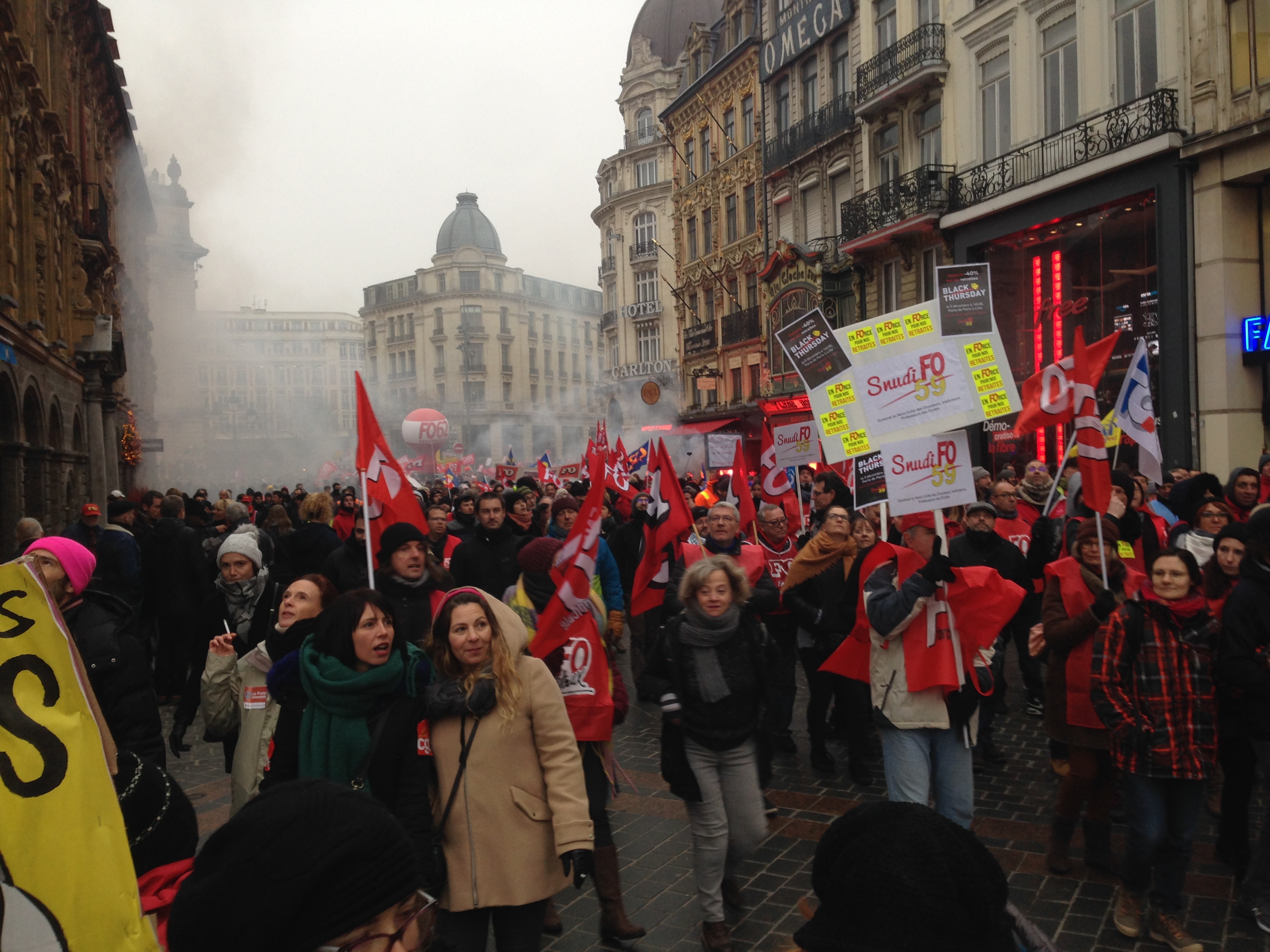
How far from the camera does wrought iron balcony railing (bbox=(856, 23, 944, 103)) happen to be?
72.5 ft

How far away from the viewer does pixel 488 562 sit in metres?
7.32

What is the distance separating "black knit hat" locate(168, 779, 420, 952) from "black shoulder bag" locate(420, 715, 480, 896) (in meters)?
1.81

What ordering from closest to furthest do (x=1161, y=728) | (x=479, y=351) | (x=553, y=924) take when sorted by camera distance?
(x=1161, y=728), (x=553, y=924), (x=479, y=351)

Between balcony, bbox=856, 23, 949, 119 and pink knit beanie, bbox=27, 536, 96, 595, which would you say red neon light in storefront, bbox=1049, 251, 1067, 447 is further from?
pink knit beanie, bbox=27, 536, 96, 595

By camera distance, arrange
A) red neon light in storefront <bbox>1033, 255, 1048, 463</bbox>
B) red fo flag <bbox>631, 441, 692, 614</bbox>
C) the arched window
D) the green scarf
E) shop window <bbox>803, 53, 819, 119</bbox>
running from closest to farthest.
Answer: the green scarf → red fo flag <bbox>631, 441, 692, 614</bbox> → red neon light in storefront <bbox>1033, 255, 1048, 463</bbox> → shop window <bbox>803, 53, 819, 119</bbox> → the arched window

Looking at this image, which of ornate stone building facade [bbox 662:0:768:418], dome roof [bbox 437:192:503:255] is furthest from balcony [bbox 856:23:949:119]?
dome roof [bbox 437:192:503:255]

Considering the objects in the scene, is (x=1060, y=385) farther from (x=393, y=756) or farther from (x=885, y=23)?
(x=885, y=23)

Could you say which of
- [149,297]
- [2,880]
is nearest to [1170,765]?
[2,880]

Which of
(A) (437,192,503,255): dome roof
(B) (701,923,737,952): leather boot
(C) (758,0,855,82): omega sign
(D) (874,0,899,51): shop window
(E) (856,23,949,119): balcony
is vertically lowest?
(B) (701,923,737,952): leather boot

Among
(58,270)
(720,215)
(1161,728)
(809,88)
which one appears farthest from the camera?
(720,215)

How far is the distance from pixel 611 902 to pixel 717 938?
0.55 metres

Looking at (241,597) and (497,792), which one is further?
(241,597)

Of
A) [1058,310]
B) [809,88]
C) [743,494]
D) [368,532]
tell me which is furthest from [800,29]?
[368,532]

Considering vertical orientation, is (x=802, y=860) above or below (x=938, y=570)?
below
